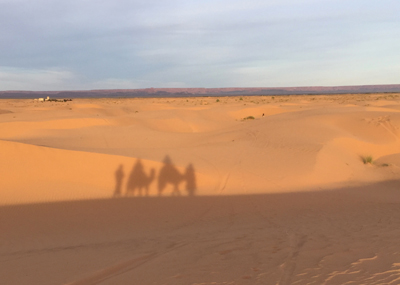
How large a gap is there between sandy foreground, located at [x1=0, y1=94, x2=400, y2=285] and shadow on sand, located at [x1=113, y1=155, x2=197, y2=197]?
26mm

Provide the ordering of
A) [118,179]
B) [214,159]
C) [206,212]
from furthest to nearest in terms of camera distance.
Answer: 1. [214,159]
2. [118,179]
3. [206,212]

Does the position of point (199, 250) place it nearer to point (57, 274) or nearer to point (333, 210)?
point (57, 274)

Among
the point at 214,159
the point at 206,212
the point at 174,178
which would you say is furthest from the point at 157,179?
the point at 214,159

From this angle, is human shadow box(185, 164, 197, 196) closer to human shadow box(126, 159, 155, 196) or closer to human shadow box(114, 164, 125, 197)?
→ human shadow box(126, 159, 155, 196)

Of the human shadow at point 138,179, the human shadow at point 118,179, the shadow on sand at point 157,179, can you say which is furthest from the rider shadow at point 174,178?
the human shadow at point 118,179

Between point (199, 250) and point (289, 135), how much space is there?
10.2m

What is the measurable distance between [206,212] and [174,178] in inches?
84.1

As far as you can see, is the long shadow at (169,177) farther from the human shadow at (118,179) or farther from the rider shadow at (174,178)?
the human shadow at (118,179)

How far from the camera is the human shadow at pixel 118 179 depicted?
797cm

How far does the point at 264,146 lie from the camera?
12445mm

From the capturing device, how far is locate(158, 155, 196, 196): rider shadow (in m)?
8.33

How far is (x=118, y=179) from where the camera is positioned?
27.8ft

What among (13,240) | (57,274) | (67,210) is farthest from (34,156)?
(57,274)

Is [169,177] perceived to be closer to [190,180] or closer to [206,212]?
[190,180]
